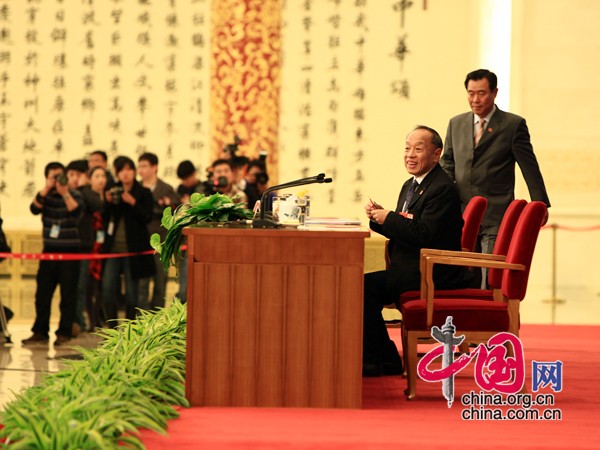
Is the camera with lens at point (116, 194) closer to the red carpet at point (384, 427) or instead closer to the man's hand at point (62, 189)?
the man's hand at point (62, 189)

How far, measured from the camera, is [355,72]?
958 cm

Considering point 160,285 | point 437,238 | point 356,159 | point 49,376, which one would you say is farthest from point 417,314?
point 356,159

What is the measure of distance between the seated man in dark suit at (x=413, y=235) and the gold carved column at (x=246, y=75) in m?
5.00

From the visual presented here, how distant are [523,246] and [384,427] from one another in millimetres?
1140

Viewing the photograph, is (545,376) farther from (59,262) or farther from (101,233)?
(101,233)

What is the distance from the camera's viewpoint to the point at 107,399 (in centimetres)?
352

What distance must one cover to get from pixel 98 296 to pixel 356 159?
9.51 ft

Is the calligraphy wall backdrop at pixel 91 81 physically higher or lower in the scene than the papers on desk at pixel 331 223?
higher

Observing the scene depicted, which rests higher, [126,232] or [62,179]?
[62,179]

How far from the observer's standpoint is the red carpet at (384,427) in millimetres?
3354

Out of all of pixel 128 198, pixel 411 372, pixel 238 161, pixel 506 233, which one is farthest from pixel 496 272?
pixel 238 161

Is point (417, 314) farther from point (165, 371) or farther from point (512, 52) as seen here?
point (512, 52)

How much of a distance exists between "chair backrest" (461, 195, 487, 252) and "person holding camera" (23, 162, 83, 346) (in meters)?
2.92

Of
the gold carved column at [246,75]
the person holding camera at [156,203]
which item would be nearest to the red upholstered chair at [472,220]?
the person holding camera at [156,203]
